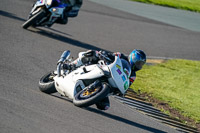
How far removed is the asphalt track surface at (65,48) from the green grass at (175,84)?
112 cm

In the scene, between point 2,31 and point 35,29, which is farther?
point 35,29

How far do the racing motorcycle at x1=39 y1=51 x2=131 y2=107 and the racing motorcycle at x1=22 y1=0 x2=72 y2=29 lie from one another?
562 centimetres

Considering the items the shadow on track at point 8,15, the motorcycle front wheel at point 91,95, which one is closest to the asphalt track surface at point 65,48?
the shadow on track at point 8,15

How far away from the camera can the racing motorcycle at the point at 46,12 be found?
43.4 feet

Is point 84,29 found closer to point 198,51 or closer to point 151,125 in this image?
point 198,51

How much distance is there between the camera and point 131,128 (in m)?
7.53

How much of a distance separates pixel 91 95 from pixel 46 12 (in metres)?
6.85

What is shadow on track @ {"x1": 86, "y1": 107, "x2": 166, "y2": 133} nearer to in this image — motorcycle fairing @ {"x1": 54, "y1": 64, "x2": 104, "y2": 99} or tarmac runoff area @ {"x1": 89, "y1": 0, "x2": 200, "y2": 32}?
motorcycle fairing @ {"x1": 54, "y1": 64, "x2": 104, "y2": 99}

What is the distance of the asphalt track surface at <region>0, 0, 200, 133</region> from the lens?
6.60m

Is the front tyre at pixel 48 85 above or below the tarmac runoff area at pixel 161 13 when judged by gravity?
above

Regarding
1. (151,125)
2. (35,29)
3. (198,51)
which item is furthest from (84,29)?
(151,125)

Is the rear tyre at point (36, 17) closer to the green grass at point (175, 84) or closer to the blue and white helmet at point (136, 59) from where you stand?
the green grass at point (175, 84)

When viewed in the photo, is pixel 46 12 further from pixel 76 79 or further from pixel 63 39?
pixel 76 79

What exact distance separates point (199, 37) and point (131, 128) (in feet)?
46.0
